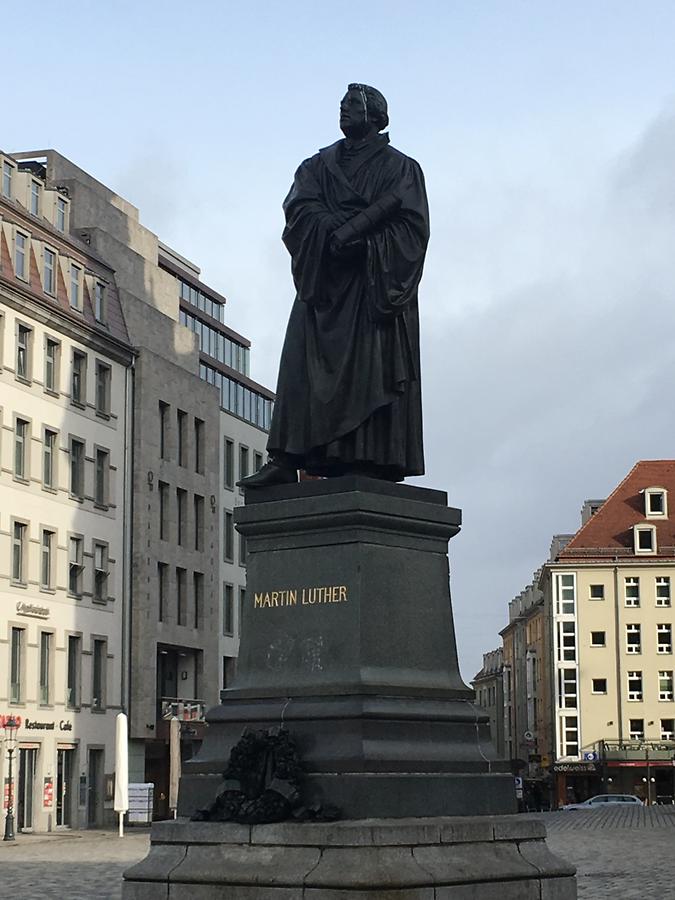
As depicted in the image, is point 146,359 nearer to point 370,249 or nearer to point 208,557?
point 208,557

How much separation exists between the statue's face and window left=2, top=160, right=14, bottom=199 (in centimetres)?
4323

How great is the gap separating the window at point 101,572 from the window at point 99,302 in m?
8.26

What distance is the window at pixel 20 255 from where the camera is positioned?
53.8 metres

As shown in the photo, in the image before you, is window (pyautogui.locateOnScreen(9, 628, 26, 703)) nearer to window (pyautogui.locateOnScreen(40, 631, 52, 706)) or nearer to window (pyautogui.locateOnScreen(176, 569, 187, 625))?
window (pyautogui.locateOnScreen(40, 631, 52, 706))

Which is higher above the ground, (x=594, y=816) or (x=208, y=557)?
(x=208, y=557)

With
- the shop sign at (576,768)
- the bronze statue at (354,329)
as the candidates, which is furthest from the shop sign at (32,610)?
the shop sign at (576,768)

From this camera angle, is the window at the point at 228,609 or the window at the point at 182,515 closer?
the window at the point at 182,515

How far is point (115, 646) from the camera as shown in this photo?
199 feet

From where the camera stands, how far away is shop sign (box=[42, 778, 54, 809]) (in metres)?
53.6

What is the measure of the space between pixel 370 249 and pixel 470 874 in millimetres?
4970

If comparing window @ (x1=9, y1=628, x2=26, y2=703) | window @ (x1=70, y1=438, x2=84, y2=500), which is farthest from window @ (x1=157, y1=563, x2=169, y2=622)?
window @ (x1=9, y1=628, x2=26, y2=703)

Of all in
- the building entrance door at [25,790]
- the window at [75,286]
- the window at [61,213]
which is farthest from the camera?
the window at [61,213]

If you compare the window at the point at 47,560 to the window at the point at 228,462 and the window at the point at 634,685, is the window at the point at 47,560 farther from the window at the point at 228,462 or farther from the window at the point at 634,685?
the window at the point at 634,685

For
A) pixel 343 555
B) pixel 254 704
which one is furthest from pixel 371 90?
pixel 254 704
